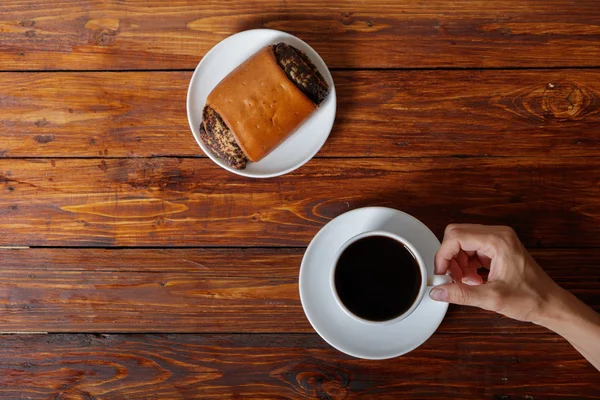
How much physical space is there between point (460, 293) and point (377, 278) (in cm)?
15

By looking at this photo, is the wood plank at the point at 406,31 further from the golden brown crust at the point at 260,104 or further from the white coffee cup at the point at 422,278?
the white coffee cup at the point at 422,278

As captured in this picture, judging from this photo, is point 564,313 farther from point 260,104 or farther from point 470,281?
point 260,104

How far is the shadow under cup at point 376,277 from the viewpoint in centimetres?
91

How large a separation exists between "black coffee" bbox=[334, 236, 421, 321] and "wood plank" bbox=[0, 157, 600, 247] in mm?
159

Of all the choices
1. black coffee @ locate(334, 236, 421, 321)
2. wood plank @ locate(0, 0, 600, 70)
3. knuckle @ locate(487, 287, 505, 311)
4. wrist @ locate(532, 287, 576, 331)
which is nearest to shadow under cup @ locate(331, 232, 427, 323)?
black coffee @ locate(334, 236, 421, 321)

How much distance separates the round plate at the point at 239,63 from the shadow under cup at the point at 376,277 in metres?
0.20

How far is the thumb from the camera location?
844mm

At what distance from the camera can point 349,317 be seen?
0.99 m

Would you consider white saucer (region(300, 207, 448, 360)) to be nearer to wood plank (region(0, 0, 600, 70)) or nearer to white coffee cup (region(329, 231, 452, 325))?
white coffee cup (region(329, 231, 452, 325))

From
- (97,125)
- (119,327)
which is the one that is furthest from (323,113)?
(119,327)

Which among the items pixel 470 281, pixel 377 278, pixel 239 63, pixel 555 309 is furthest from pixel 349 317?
pixel 239 63

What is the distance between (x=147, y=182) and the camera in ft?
3.54

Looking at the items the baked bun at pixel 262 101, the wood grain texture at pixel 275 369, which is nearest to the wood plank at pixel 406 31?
the baked bun at pixel 262 101

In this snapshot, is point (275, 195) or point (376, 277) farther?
point (275, 195)
